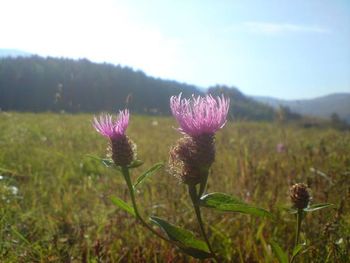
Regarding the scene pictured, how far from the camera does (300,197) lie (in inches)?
Answer: 56.1

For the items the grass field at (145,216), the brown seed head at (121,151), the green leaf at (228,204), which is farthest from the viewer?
the grass field at (145,216)

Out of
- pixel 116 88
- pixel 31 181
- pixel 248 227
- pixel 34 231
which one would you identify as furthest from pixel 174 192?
pixel 116 88

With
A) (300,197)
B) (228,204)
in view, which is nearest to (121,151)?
(228,204)

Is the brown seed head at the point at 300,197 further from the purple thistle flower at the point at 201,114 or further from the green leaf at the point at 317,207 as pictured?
the purple thistle flower at the point at 201,114

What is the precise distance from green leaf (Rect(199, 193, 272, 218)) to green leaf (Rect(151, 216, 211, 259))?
12 centimetres

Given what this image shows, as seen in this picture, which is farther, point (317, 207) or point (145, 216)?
point (145, 216)

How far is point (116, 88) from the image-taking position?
40.9 feet

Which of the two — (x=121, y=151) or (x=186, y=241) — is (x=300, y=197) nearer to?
(x=186, y=241)

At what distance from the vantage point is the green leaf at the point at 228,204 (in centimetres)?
122

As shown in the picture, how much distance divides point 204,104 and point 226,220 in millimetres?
1417

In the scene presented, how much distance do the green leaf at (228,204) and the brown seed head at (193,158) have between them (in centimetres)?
7

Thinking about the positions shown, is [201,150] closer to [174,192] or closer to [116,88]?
[174,192]

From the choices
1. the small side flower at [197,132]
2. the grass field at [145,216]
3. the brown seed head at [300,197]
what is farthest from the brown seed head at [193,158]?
the brown seed head at [300,197]

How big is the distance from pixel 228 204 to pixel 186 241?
0.63 feet
